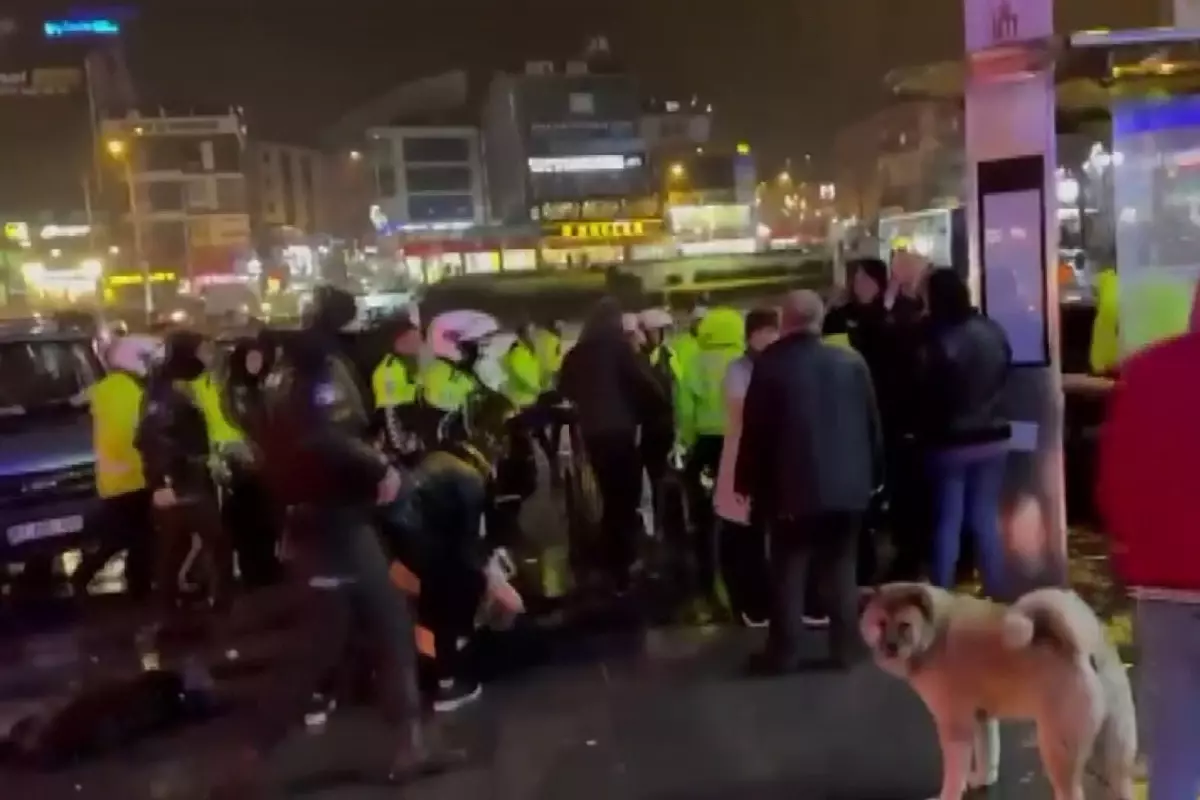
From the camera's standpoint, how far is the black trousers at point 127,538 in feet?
26.5

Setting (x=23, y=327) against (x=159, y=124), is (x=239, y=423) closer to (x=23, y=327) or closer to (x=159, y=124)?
(x=23, y=327)

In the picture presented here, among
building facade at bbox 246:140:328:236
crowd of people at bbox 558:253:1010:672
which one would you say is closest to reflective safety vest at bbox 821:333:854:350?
crowd of people at bbox 558:253:1010:672

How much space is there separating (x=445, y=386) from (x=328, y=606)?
7.06 ft

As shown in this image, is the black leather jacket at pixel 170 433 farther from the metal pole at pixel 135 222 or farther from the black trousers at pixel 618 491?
the black trousers at pixel 618 491

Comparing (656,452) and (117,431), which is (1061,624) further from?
(117,431)

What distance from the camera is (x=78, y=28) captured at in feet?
30.7

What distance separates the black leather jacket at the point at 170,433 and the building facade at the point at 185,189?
1932mm

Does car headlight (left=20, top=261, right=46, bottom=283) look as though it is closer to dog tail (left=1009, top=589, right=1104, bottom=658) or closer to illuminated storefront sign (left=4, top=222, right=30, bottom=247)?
illuminated storefront sign (left=4, top=222, right=30, bottom=247)

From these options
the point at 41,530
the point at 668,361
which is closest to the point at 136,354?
the point at 41,530

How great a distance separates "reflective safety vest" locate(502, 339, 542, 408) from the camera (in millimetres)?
9352

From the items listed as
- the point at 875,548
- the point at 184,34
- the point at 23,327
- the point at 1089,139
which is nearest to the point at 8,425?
the point at 23,327

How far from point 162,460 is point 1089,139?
5.56 metres

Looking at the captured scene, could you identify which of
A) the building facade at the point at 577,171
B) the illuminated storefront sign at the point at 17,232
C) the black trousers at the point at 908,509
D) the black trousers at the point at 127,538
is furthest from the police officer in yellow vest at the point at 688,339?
the illuminated storefront sign at the point at 17,232

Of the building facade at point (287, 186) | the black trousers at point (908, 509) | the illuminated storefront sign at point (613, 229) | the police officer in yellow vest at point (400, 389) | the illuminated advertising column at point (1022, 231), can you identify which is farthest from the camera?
the illuminated storefront sign at point (613, 229)
